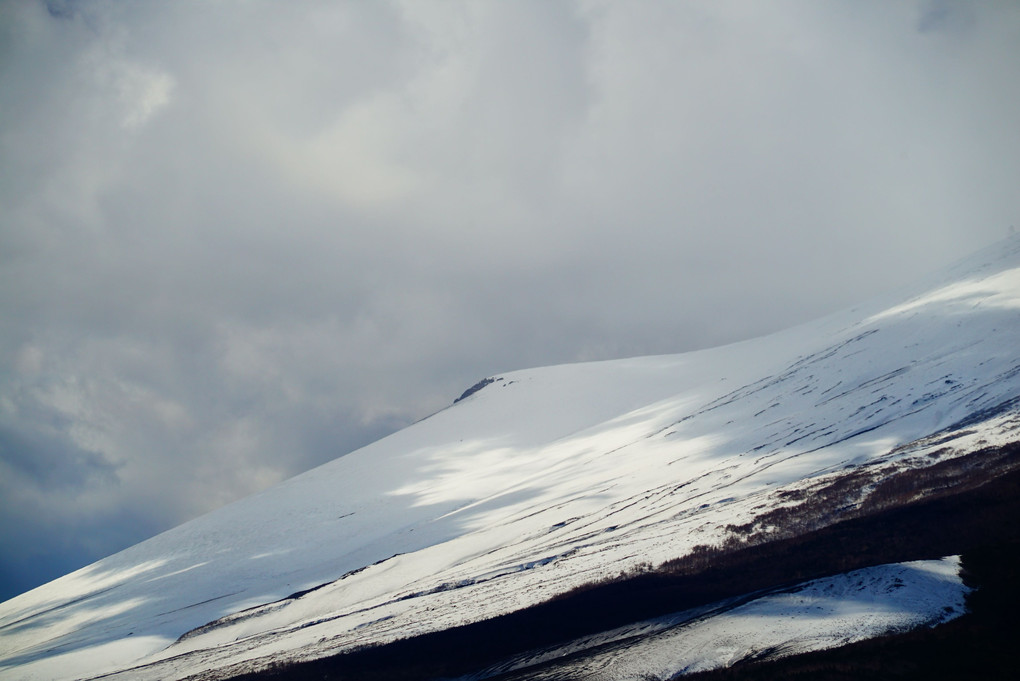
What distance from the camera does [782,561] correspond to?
27062 millimetres

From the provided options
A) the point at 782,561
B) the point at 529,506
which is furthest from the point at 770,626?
the point at 529,506

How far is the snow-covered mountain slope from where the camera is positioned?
1427 inches

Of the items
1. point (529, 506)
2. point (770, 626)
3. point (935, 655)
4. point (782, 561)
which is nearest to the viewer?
point (935, 655)

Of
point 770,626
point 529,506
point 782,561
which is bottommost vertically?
point 770,626

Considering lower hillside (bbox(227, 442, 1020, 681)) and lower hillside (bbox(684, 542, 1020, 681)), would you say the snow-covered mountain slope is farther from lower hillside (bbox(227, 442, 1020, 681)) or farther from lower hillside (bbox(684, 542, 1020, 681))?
lower hillside (bbox(684, 542, 1020, 681))

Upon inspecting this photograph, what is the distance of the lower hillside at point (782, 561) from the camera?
24.0m

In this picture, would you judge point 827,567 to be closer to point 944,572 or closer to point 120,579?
point 944,572

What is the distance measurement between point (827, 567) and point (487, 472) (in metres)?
55.1

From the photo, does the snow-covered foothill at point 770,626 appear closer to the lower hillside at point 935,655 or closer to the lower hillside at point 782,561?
the lower hillside at point 935,655

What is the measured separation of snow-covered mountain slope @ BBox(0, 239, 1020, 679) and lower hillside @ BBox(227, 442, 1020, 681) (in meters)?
2.18

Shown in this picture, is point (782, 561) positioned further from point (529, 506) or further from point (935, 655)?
point (529, 506)

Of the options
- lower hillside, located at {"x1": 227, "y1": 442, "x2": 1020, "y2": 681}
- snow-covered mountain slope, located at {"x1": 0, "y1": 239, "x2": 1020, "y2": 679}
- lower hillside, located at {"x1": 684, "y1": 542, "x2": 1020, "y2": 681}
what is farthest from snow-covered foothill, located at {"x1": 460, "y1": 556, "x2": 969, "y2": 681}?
snow-covered mountain slope, located at {"x1": 0, "y1": 239, "x2": 1020, "y2": 679}

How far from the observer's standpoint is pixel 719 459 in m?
50.4

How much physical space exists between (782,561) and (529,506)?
3018 cm
